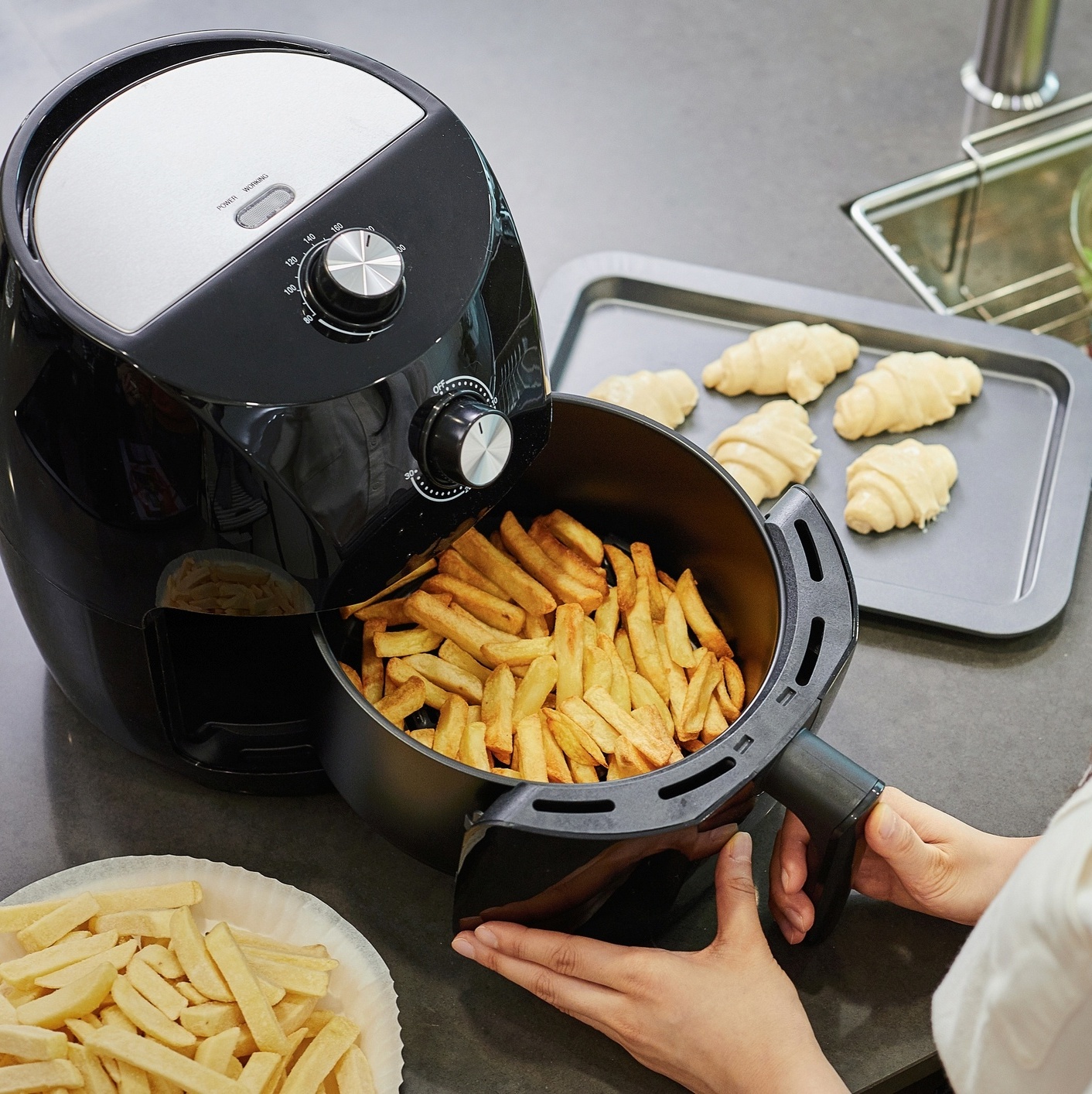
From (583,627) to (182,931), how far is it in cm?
42

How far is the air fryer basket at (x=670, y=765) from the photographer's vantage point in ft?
3.07

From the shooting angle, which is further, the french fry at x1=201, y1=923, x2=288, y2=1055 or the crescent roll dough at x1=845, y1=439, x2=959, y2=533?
the crescent roll dough at x1=845, y1=439, x2=959, y2=533

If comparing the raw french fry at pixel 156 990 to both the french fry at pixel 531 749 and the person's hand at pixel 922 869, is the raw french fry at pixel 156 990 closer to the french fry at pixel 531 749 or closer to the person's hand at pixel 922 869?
the french fry at pixel 531 749

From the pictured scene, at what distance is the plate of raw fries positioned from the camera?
0.97 metres

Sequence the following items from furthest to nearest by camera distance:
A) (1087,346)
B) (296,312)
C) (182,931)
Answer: (1087,346) < (182,931) < (296,312)

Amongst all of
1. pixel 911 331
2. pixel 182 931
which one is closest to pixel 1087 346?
pixel 911 331

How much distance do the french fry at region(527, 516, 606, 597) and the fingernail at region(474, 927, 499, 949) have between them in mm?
327

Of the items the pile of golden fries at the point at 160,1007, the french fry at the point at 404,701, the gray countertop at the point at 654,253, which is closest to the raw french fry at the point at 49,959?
the pile of golden fries at the point at 160,1007

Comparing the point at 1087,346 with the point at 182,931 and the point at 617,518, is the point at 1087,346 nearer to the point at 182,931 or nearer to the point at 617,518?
the point at 617,518

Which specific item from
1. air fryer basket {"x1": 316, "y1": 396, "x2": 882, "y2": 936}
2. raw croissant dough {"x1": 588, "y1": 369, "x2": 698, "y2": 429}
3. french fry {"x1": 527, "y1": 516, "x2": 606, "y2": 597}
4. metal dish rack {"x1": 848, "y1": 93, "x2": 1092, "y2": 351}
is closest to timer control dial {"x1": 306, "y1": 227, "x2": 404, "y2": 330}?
air fryer basket {"x1": 316, "y1": 396, "x2": 882, "y2": 936}

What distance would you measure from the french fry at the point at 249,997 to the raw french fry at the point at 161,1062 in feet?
0.14

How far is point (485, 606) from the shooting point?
3.84 feet

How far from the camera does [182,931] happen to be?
3.40 ft

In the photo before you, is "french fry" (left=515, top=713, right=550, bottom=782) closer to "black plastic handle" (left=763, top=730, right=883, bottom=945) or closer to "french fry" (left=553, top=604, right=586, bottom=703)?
"french fry" (left=553, top=604, right=586, bottom=703)
